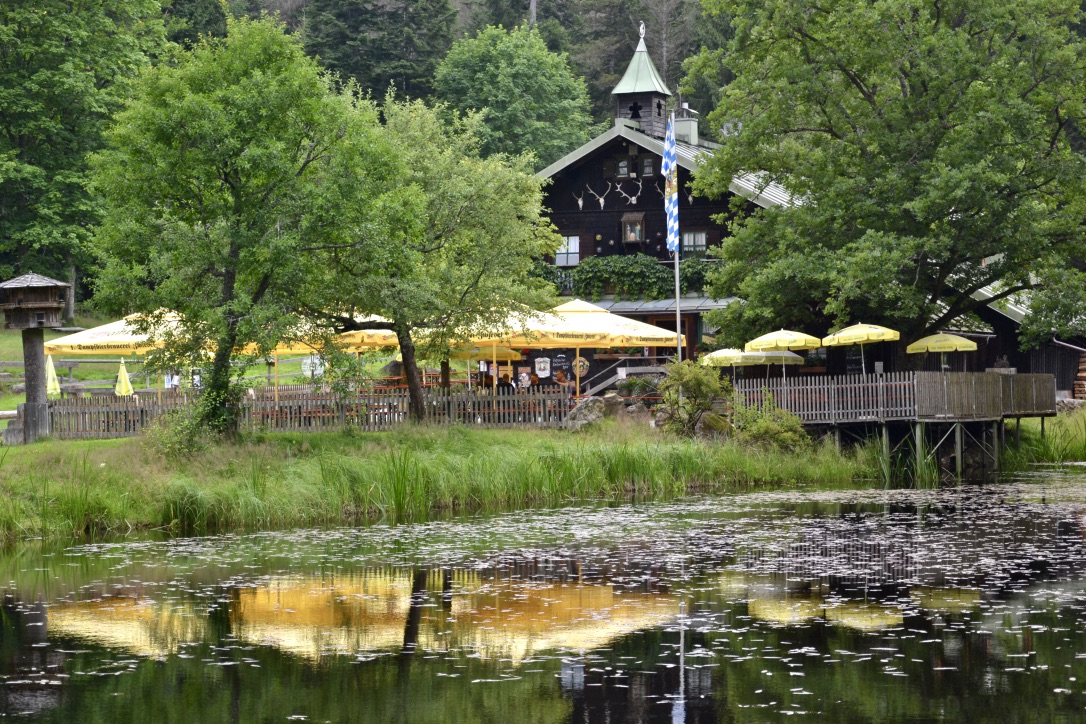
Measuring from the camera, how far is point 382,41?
69875 mm

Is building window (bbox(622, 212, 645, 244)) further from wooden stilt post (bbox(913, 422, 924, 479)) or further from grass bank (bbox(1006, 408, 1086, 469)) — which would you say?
wooden stilt post (bbox(913, 422, 924, 479))

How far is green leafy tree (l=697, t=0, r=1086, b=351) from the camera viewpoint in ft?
107

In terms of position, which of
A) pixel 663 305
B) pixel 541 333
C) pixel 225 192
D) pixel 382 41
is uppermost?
pixel 382 41

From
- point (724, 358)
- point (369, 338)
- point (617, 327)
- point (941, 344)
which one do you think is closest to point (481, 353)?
point (369, 338)

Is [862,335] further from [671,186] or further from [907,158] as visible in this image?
[671,186]

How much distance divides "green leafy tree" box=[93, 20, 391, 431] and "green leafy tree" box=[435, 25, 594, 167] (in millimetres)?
38992

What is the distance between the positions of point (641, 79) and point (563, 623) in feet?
125

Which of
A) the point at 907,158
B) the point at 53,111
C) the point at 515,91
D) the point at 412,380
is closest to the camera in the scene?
the point at 412,380

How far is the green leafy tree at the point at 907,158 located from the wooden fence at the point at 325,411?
616 centimetres

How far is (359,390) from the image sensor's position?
102 ft

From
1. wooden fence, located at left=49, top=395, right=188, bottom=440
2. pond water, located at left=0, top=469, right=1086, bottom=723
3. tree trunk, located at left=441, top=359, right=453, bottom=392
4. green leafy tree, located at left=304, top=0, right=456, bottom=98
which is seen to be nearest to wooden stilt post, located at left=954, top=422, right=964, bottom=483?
pond water, located at left=0, top=469, right=1086, bottom=723

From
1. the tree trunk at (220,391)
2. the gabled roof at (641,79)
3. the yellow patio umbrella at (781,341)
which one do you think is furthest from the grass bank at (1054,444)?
the tree trunk at (220,391)

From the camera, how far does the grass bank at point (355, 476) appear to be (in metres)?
22.5

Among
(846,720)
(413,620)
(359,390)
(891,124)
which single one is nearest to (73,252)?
(359,390)
